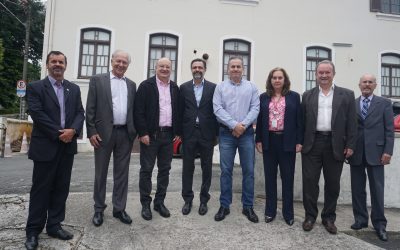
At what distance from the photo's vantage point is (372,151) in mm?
4359

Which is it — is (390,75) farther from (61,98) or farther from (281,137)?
(61,98)

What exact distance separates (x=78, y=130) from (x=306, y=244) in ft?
9.48

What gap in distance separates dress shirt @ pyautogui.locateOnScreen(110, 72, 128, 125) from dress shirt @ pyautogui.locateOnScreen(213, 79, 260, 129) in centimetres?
115

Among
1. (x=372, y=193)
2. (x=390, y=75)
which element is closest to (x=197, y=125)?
(x=372, y=193)

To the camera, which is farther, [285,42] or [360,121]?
[285,42]

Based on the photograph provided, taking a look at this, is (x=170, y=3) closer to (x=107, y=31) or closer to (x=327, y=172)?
(x=107, y=31)

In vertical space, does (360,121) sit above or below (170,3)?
below

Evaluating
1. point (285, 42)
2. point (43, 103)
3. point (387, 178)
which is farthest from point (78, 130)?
point (285, 42)

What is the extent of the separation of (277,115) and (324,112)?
0.58 meters

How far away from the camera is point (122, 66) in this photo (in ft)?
13.6

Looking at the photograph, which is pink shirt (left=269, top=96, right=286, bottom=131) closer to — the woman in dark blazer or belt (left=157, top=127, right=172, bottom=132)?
the woman in dark blazer

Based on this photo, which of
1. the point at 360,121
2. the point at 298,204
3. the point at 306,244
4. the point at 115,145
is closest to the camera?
the point at 306,244

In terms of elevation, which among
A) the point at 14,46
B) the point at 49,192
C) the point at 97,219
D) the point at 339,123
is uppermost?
the point at 14,46

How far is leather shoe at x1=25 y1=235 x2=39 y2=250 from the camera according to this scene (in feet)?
10.9
